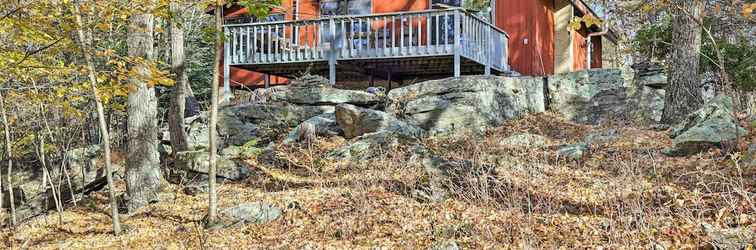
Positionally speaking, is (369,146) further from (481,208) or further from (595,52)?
(595,52)

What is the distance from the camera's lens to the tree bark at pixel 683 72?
9.75m

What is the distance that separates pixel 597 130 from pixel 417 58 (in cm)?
416

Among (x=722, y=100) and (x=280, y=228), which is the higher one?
(x=722, y=100)

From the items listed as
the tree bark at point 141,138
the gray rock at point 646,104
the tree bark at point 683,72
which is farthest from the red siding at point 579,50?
the tree bark at point 141,138

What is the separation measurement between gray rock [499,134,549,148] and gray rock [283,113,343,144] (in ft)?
9.29

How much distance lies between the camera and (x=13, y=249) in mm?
6859

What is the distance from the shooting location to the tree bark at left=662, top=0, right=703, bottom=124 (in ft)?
32.0

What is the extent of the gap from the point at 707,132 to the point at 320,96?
659 centimetres

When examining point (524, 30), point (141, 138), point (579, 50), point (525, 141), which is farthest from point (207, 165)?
point (579, 50)

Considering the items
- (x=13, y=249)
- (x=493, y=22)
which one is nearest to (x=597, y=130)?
(x=493, y=22)

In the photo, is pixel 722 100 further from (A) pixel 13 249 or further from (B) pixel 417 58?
(A) pixel 13 249

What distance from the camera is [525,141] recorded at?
914 centimetres

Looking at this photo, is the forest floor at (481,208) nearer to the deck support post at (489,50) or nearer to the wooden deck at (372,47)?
the wooden deck at (372,47)

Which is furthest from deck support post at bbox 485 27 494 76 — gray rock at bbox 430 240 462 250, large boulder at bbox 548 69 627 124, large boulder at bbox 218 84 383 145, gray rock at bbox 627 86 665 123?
gray rock at bbox 430 240 462 250
